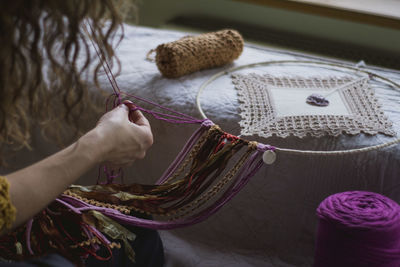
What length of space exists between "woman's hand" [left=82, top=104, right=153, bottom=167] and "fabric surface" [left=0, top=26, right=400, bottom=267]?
0.27 metres

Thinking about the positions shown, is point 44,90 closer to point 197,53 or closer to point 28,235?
point 28,235

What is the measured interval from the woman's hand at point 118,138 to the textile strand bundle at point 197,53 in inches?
14.4

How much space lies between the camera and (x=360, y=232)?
0.85 meters

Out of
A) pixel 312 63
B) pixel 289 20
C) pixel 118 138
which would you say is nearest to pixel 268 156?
pixel 118 138

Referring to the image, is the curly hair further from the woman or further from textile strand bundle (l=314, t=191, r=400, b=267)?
textile strand bundle (l=314, t=191, r=400, b=267)

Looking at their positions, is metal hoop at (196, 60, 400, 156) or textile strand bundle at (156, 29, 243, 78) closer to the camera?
metal hoop at (196, 60, 400, 156)

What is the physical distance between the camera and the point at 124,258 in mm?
918

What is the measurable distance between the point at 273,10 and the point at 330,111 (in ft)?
3.06

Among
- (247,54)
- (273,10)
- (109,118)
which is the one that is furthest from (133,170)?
(273,10)

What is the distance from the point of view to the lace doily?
1033 millimetres

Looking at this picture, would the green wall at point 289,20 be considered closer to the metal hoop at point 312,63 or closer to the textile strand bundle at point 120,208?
the metal hoop at point 312,63

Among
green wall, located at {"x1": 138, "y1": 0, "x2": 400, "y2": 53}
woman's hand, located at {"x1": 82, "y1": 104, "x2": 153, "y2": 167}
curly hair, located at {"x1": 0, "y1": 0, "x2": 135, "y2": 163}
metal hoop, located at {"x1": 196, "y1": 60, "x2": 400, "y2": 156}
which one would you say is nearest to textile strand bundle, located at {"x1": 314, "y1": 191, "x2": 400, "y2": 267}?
metal hoop, located at {"x1": 196, "y1": 60, "x2": 400, "y2": 156}

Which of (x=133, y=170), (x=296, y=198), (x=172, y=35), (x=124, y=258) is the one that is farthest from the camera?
(x=172, y=35)

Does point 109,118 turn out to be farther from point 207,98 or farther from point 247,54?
point 247,54
